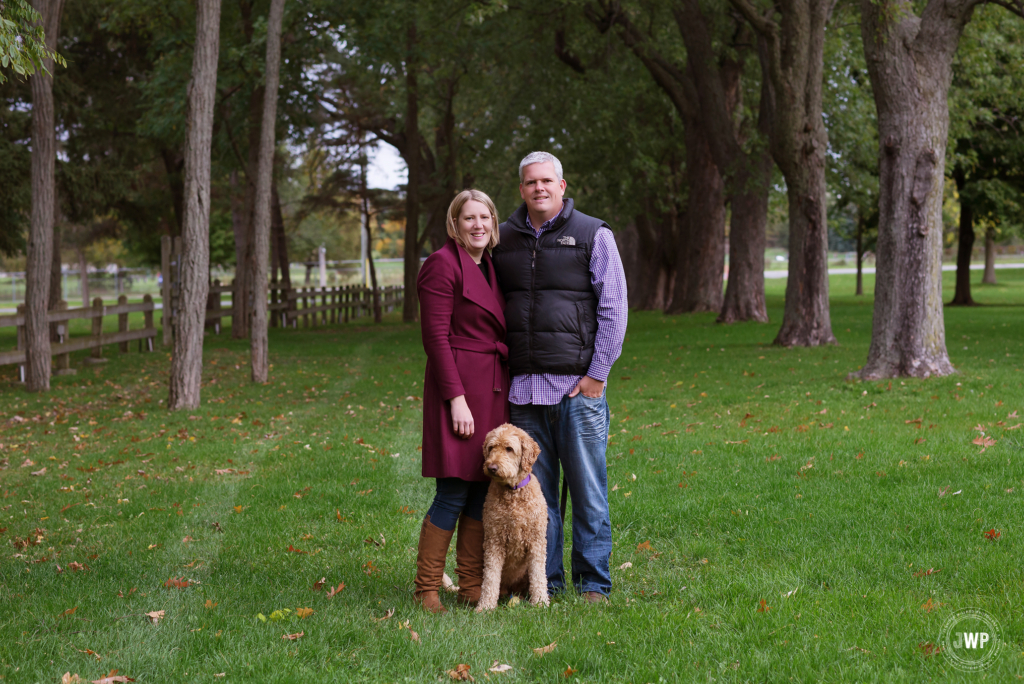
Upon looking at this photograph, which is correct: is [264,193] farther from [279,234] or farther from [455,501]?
[279,234]

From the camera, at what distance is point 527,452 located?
4219 millimetres

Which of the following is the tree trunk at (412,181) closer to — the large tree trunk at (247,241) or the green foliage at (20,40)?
the large tree trunk at (247,241)

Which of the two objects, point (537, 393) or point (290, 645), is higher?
point (537, 393)

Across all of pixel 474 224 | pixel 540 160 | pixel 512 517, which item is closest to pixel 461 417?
pixel 512 517

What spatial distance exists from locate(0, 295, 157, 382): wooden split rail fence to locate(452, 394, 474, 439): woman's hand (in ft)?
37.1

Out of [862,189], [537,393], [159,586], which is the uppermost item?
[862,189]

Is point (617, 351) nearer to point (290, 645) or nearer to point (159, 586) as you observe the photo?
point (290, 645)

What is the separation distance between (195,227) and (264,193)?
8.21 ft

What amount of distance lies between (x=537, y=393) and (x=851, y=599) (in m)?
1.88

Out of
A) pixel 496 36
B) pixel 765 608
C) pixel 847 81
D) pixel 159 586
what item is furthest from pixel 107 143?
pixel 765 608

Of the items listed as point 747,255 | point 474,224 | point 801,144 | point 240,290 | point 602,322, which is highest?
point 801,144

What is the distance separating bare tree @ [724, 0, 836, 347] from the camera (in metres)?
15.2

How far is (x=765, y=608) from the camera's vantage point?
14.2 feet

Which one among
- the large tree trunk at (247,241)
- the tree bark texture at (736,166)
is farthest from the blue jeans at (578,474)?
the large tree trunk at (247,241)
